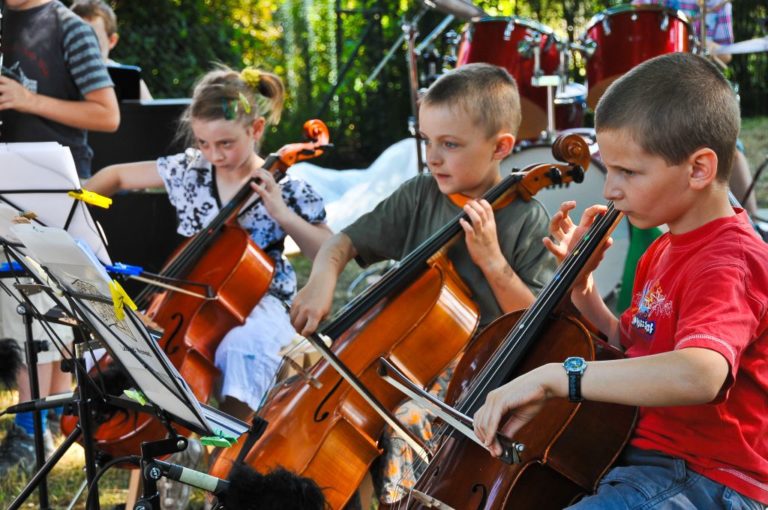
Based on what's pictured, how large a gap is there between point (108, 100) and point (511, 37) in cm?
263

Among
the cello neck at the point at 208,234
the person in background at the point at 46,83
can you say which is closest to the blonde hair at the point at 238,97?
the cello neck at the point at 208,234

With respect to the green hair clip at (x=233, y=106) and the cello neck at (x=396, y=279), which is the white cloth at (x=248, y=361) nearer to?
the cello neck at (x=396, y=279)

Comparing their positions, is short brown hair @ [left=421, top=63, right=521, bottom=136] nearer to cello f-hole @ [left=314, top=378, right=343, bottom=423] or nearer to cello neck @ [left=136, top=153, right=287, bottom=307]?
cello neck @ [left=136, top=153, right=287, bottom=307]

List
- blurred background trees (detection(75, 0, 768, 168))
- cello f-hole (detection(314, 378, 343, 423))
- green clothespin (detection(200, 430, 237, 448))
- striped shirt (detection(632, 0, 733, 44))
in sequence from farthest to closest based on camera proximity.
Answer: blurred background trees (detection(75, 0, 768, 168)) < striped shirt (detection(632, 0, 733, 44)) < cello f-hole (detection(314, 378, 343, 423)) < green clothespin (detection(200, 430, 237, 448))

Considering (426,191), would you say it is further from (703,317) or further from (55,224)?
(703,317)

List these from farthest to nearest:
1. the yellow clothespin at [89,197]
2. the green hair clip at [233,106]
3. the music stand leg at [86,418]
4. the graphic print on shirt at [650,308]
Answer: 1. the green hair clip at [233,106]
2. the yellow clothespin at [89,197]
3. the music stand leg at [86,418]
4. the graphic print on shirt at [650,308]

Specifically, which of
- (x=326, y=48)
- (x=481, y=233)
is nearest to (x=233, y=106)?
(x=481, y=233)

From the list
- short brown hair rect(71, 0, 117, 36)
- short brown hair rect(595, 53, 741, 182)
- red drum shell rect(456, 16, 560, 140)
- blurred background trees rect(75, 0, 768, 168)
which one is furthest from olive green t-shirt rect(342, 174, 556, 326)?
blurred background trees rect(75, 0, 768, 168)

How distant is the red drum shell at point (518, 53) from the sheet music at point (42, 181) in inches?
139

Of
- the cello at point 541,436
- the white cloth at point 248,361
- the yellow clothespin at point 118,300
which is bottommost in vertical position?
the white cloth at point 248,361

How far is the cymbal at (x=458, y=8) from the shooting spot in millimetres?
5375

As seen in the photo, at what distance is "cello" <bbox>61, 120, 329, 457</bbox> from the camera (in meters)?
2.89

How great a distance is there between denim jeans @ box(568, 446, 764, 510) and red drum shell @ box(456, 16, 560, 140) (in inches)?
152

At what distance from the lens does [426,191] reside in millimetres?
2826
